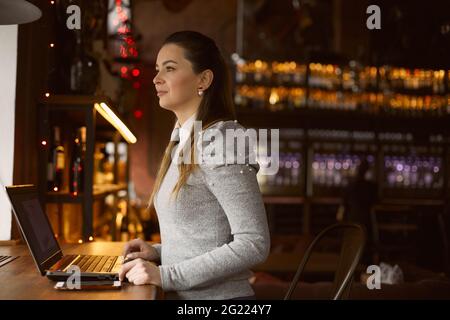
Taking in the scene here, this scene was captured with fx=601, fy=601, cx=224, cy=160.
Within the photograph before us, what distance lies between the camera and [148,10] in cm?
965

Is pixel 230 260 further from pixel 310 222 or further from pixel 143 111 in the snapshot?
pixel 143 111

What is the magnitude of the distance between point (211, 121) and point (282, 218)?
7.04 m

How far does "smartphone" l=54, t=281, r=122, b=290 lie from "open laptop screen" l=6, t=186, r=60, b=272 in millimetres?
217

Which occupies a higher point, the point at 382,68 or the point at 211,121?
the point at 382,68

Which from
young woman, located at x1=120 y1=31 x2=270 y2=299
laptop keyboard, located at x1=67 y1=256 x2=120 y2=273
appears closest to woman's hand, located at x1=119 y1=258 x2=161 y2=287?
young woman, located at x1=120 y1=31 x2=270 y2=299

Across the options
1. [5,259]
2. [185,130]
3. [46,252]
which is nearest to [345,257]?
[185,130]

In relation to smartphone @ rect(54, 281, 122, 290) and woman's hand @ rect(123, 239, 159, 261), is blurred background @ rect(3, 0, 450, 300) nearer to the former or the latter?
woman's hand @ rect(123, 239, 159, 261)

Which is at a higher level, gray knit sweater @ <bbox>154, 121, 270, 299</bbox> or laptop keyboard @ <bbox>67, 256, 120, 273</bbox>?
gray knit sweater @ <bbox>154, 121, 270, 299</bbox>

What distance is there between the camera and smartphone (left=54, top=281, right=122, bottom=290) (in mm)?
1714

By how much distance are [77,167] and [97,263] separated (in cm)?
117

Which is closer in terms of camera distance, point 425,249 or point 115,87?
point 115,87

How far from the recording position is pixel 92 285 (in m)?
1.72

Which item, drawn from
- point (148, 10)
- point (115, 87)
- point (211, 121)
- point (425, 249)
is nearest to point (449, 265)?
point (425, 249)
